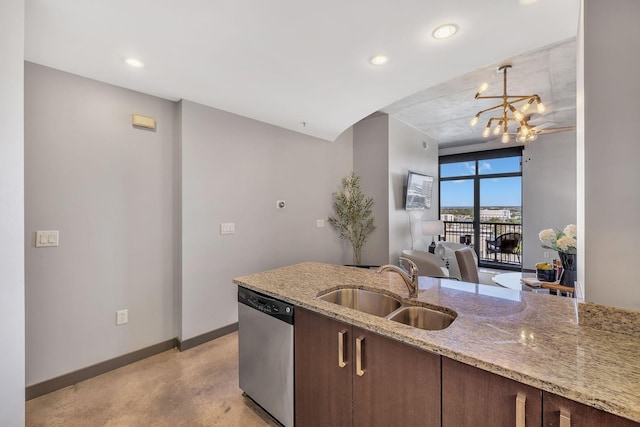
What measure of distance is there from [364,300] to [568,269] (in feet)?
5.53

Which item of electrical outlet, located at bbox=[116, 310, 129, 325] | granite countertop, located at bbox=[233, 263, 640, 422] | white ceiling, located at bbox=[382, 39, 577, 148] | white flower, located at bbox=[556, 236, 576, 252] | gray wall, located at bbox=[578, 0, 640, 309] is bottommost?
electrical outlet, located at bbox=[116, 310, 129, 325]

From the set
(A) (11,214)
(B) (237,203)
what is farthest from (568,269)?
(A) (11,214)

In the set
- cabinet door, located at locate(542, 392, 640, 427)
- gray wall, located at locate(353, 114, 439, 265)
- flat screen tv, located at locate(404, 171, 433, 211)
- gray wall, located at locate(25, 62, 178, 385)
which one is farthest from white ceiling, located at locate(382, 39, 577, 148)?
gray wall, located at locate(25, 62, 178, 385)

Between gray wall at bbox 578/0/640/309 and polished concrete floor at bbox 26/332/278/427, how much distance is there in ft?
6.44

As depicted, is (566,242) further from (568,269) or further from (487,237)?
(487,237)

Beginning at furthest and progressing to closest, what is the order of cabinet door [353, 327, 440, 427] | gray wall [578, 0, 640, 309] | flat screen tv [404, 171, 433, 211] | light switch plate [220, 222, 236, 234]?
flat screen tv [404, 171, 433, 211]
light switch plate [220, 222, 236, 234]
gray wall [578, 0, 640, 309]
cabinet door [353, 327, 440, 427]

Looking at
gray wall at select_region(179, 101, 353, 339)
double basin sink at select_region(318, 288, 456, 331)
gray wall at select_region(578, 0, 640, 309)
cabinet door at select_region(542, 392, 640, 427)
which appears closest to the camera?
cabinet door at select_region(542, 392, 640, 427)

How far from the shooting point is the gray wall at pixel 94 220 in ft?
6.65

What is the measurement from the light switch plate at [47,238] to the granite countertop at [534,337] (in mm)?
1716

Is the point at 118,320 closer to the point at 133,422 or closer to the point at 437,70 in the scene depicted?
the point at 133,422

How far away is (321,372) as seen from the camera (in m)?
1.39

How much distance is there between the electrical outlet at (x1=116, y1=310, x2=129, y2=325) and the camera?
7.82 feet

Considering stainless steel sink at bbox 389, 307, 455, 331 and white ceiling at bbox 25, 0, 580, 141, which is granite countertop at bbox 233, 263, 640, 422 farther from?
white ceiling at bbox 25, 0, 580, 141

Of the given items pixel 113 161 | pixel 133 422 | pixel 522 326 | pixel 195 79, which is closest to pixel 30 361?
pixel 133 422
